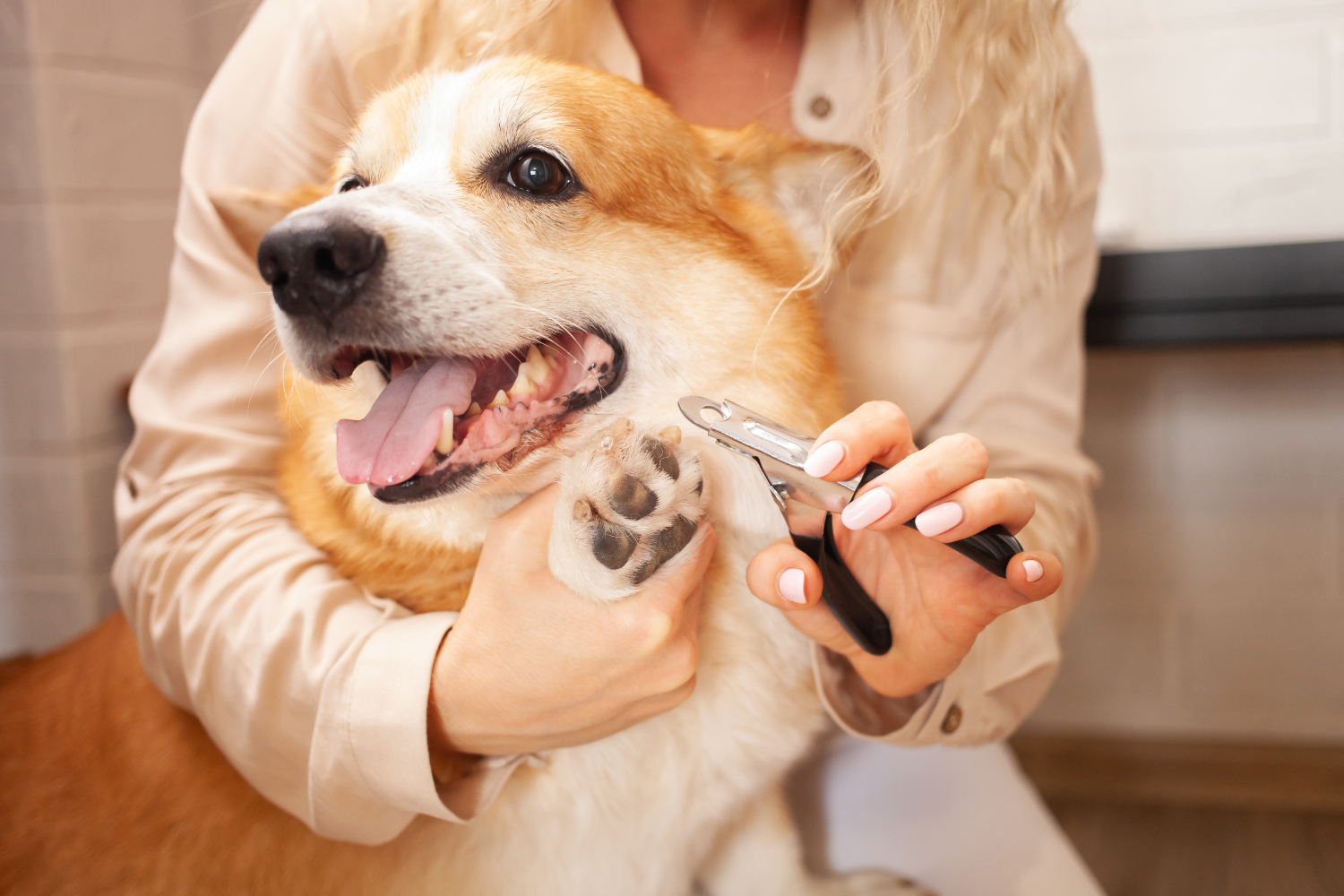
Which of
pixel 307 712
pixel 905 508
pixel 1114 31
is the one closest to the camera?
pixel 905 508

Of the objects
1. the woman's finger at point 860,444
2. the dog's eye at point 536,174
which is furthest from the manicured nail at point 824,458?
the dog's eye at point 536,174

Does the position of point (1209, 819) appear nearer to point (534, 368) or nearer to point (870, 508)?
point (870, 508)

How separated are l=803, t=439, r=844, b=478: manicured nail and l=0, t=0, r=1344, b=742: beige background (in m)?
0.37

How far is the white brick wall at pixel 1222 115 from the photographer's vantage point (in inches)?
23.7

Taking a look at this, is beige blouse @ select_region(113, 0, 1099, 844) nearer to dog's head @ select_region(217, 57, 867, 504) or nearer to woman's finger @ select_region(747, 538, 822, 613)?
dog's head @ select_region(217, 57, 867, 504)

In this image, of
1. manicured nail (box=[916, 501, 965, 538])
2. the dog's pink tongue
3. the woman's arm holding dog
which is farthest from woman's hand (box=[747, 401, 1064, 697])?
the dog's pink tongue

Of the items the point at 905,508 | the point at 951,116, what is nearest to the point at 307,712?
the point at 905,508

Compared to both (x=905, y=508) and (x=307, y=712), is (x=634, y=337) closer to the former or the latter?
(x=905, y=508)

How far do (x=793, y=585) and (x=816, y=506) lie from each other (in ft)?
0.21

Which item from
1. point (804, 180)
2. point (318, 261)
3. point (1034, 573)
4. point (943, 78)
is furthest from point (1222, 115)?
point (318, 261)

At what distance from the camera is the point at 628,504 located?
1.50 ft

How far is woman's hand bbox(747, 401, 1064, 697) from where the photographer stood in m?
0.43

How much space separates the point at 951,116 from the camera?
575 mm

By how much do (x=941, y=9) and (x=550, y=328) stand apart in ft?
1.14
